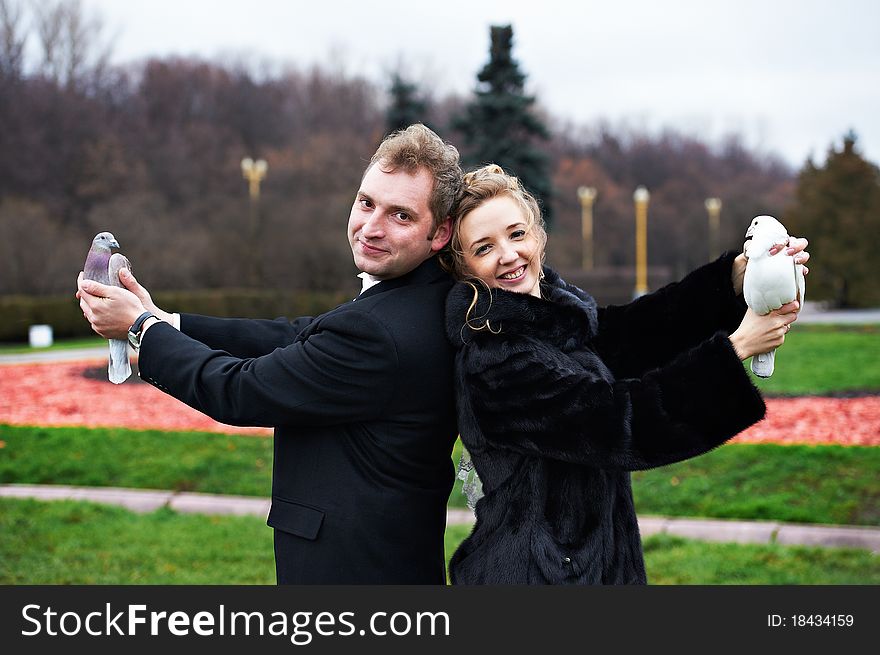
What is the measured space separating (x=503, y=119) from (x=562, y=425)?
82.0 ft

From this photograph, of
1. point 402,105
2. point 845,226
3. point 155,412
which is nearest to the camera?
point 155,412

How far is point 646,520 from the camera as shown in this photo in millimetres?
6289

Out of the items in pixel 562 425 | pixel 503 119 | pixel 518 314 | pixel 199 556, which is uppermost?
pixel 503 119

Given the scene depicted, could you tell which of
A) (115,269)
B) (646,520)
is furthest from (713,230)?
(115,269)

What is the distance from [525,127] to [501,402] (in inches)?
994

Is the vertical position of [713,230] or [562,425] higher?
[713,230]

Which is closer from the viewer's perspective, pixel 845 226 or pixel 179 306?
pixel 179 306

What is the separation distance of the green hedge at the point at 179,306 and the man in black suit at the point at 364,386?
23.4 metres

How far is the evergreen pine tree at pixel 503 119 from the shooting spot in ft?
85.8

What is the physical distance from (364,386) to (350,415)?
9cm

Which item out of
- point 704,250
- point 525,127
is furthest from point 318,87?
point 525,127

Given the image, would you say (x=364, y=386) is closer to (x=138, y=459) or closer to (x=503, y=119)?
(x=138, y=459)

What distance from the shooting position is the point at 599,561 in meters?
2.42

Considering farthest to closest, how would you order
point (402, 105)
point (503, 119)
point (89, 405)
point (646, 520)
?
point (402, 105) → point (503, 119) → point (89, 405) → point (646, 520)
